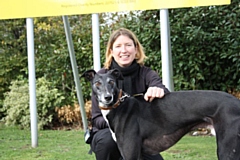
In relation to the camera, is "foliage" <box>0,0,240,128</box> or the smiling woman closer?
the smiling woman

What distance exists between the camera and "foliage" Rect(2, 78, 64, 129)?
7328mm

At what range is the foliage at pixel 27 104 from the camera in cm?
733

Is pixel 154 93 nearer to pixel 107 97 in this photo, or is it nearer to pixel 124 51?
pixel 107 97

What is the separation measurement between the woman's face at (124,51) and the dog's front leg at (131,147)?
2.39 feet

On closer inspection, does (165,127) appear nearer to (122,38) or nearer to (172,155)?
(122,38)

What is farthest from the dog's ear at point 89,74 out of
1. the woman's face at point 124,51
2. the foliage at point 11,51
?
the foliage at point 11,51

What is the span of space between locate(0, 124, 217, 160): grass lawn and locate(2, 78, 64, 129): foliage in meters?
0.55

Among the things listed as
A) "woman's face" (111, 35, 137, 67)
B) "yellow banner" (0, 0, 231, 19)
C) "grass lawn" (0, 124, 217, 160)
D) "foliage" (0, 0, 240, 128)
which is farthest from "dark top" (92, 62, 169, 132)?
"foliage" (0, 0, 240, 128)

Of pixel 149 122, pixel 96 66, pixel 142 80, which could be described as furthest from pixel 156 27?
pixel 149 122

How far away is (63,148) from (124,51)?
108 inches

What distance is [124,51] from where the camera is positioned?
331cm

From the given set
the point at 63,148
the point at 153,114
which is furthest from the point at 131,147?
the point at 63,148

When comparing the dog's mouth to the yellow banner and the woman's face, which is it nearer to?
the woman's face

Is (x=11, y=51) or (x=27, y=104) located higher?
(x=11, y=51)
